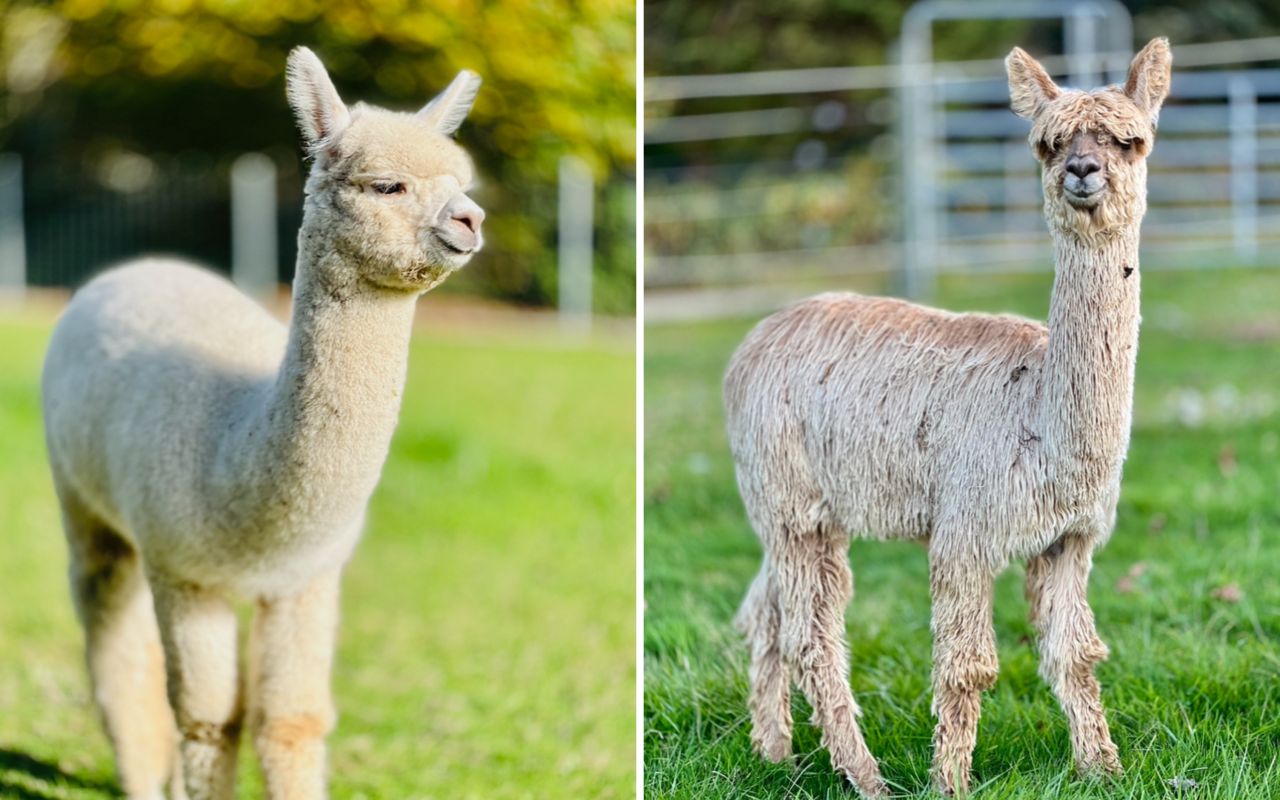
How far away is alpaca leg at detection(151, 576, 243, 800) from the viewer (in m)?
3.09

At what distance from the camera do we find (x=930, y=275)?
11328 millimetres

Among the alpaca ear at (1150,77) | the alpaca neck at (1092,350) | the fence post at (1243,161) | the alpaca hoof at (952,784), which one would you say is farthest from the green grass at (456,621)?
the fence post at (1243,161)

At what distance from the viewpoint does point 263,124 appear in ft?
52.5

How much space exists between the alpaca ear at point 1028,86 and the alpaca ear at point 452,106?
1.15 m

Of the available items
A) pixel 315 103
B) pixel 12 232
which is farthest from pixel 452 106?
pixel 12 232

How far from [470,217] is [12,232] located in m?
18.0

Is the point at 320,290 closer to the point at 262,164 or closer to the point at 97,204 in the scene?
the point at 262,164

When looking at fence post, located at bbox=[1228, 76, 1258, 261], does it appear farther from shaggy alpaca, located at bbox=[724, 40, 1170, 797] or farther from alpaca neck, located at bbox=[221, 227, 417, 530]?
alpaca neck, located at bbox=[221, 227, 417, 530]

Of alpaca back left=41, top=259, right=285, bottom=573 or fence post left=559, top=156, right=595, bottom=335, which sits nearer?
alpaca back left=41, top=259, right=285, bottom=573

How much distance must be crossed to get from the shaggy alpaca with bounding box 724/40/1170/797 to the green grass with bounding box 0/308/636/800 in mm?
1277

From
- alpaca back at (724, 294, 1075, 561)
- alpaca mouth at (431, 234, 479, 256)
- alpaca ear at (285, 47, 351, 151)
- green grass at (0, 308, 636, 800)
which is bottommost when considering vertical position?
green grass at (0, 308, 636, 800)

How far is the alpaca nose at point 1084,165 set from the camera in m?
2.42

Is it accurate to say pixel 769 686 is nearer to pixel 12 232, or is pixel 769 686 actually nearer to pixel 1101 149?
pixel 1101 149

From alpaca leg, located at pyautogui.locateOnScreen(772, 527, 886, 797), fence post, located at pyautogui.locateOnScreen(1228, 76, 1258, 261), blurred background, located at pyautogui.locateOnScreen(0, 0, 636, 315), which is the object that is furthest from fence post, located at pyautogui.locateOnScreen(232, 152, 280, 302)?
alpaca leg, located at pyautogui.locateOnScreen(772, 527, 886, 797)
